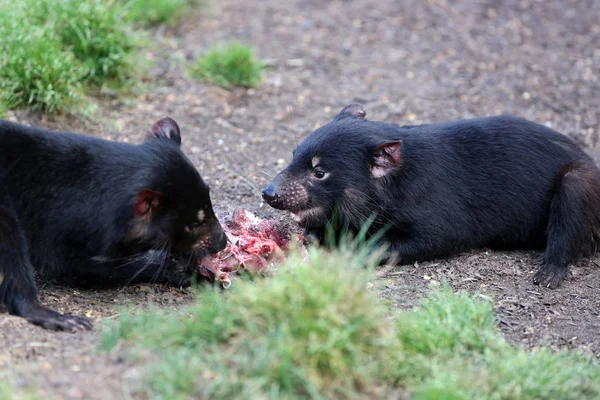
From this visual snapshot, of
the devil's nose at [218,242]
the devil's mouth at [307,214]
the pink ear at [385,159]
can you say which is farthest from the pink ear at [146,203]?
the pink ear at [385,159]

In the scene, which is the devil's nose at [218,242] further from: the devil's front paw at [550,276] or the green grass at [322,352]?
the devil's front paw at [550,276]

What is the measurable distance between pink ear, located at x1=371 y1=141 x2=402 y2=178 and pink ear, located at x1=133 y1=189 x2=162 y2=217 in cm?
175

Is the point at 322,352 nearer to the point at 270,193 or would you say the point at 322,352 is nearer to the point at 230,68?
the point at 270,193

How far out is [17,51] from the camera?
725 cm

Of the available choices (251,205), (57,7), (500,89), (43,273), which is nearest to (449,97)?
(500,89)

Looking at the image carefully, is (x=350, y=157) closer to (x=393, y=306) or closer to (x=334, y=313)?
(x=393, y=306)

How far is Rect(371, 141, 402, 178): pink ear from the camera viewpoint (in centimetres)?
571

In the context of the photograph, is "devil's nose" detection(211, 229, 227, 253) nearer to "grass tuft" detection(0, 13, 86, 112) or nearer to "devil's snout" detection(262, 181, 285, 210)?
"devil's snout" detection(262, 181, 285, 210)

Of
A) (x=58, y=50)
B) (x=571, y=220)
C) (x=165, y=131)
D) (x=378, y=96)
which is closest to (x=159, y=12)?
(x=58, y=50)

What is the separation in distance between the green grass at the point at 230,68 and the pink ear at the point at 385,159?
327 centimetres

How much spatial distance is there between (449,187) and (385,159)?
587mm

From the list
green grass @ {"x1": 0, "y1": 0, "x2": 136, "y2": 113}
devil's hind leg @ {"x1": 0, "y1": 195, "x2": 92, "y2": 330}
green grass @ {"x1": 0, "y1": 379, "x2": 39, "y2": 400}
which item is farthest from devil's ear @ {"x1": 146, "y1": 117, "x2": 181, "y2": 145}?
green grass @ {"x1": 0, "y1": 0, "x2": 136, "y2": 113}

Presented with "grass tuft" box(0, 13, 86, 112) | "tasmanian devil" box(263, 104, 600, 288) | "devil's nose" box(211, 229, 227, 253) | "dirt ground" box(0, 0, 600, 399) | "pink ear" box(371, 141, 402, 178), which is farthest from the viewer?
"grass tuft" box(0, 13, 86, 112)

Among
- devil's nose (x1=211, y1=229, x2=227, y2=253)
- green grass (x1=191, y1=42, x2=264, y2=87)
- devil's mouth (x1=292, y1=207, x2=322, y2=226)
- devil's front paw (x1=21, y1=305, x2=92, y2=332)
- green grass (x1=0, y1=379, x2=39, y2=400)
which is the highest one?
green grass (x1=191, y1=42, x2=264, y2=87)
